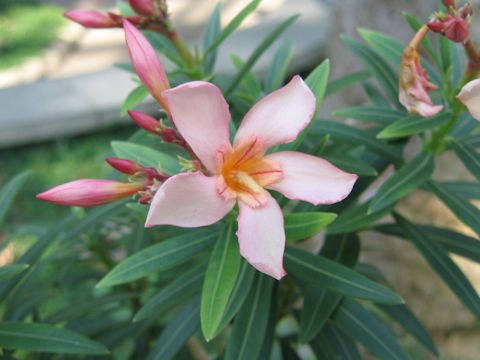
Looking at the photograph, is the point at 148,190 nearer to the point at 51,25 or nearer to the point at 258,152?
the point at 258,152

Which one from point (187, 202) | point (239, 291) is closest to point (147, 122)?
point (187, 202)

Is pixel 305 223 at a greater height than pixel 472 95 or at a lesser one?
lesser

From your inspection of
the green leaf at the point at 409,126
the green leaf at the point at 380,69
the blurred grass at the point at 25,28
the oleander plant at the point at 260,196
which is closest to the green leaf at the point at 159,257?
the oleander plant at the point at 260,196

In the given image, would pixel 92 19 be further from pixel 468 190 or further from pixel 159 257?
pixel 468 190

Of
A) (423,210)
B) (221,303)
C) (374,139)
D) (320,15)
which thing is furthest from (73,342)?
(320,15)

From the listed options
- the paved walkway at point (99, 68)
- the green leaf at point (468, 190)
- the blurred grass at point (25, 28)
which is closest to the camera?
the green leaf at point (468, 190)

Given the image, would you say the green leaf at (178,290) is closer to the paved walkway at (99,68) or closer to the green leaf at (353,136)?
the green leaf at (353,136)

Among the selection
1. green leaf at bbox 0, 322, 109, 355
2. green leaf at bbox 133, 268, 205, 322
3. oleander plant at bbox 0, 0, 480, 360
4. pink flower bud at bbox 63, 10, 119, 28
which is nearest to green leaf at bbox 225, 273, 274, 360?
oleander plant at bbox 0, 0, 480, 360
